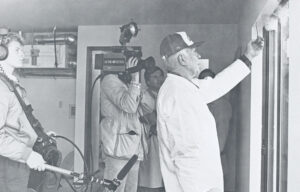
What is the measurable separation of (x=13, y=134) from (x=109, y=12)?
76cm

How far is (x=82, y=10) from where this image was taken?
200 centimetres

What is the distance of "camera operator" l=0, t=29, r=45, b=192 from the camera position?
1.96 meters

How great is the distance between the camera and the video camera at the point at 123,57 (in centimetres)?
193

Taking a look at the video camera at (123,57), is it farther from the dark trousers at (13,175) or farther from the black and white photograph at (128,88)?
the dark trousers at (13,175)

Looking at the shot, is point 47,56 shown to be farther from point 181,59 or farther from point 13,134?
point 181,59

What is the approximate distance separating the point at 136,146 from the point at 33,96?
568mm

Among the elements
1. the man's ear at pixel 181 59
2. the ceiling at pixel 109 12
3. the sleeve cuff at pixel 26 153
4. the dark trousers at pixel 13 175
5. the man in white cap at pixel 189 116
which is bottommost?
the dark trousers at pixel 13 175

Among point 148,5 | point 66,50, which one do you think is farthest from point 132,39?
point 66,50

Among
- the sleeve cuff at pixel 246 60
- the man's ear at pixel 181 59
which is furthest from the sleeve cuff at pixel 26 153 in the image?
the sleeve cuff at pixel 246 60

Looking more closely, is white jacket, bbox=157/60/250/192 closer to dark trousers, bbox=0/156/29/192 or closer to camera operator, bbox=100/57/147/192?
camera operator, bbox=100/57/147/192

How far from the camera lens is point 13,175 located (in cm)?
202
